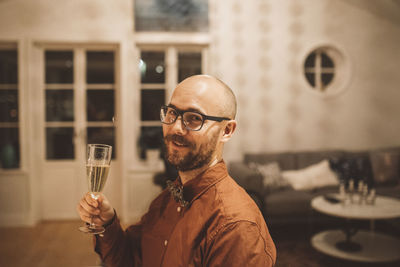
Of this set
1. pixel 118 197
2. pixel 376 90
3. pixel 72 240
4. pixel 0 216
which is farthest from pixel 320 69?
pixel 0 216

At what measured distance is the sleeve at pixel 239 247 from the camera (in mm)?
762

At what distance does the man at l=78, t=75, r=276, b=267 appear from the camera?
792 millimetres

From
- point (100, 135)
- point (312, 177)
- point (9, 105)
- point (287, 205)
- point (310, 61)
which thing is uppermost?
point (310, 61)

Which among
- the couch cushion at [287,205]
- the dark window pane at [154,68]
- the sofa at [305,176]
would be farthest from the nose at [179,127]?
the dark window pane at [154,68]

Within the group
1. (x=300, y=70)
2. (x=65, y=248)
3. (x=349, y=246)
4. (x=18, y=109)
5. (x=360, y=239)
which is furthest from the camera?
(x=300, y=70)

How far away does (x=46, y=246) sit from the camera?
3.29m

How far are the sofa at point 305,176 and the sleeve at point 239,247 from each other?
2.50 meters

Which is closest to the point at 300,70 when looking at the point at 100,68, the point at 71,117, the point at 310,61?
the point at 310,61

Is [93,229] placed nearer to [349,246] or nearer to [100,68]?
[349,246]

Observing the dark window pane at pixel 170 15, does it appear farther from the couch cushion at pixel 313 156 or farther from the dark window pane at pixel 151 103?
the couch cushion at pixel 313 156

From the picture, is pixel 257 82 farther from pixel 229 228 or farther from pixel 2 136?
pixel 229 228

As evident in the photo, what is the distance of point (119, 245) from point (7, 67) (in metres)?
3.75

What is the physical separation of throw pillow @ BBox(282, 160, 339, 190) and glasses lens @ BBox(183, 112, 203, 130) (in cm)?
313

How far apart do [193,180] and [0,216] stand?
388cm
